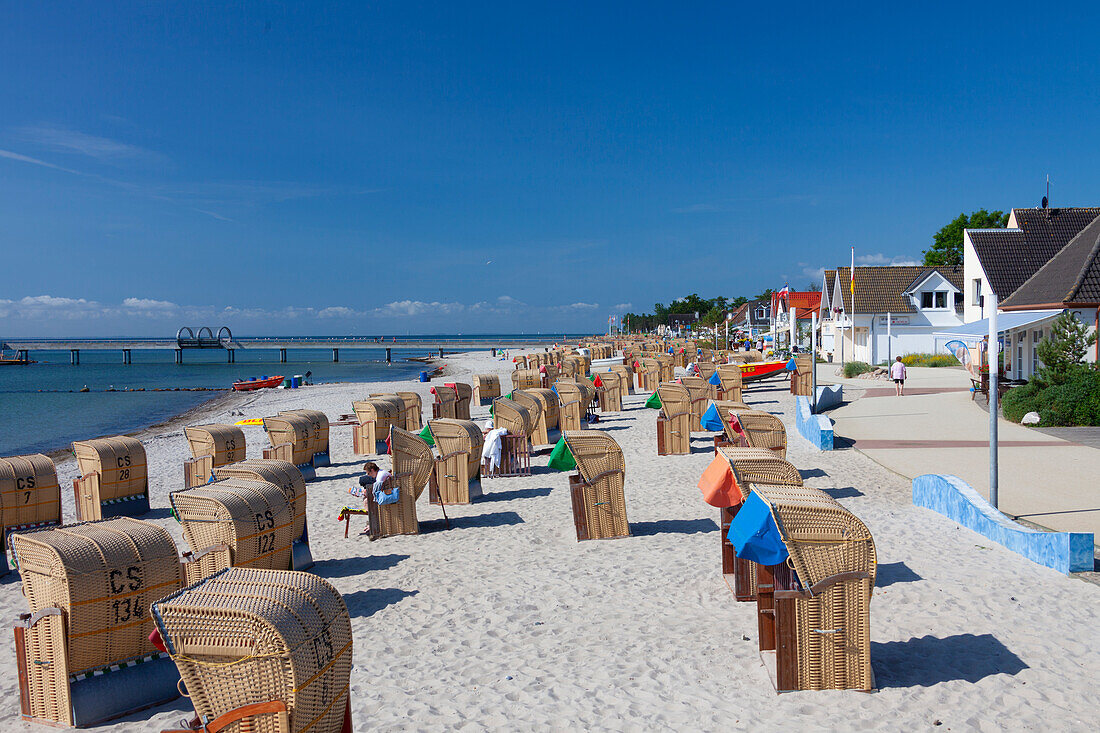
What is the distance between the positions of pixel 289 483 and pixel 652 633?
4.85 metres

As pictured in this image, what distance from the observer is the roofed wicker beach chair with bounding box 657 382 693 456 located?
1570 cm

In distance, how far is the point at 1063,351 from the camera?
17109 millimetres

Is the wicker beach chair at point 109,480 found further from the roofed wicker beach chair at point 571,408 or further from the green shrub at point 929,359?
the green shrub at point 929,359

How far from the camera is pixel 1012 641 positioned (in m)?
5.95

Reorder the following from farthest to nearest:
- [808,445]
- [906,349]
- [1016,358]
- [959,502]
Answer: [906,349] < [1016,358] < [808,445] < [959,502]

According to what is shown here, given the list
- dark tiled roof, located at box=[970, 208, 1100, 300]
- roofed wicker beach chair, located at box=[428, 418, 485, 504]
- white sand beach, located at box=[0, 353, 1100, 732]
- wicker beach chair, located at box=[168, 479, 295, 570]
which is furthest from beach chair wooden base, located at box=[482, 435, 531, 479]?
dark tiled roof, located at box=[970, 208, 1100, 300]

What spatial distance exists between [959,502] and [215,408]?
126 feet

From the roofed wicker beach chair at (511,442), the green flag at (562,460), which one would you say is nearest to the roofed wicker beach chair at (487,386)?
the roofed wicker beach chair at (511,442)

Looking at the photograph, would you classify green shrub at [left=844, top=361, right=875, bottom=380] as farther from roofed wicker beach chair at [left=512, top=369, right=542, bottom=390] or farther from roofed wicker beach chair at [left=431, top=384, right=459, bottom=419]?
roofed wicker beach chair at [left=431, top=384, right=459, bottom=419]

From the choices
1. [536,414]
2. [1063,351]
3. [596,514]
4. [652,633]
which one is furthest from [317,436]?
[1063,351]

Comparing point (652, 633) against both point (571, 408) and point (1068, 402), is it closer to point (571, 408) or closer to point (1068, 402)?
→ point (571, 408)

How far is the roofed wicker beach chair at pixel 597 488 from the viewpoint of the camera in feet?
31.1

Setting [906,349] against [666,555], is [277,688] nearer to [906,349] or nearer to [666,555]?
[666,555]

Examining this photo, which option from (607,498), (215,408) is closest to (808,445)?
(607,498)
